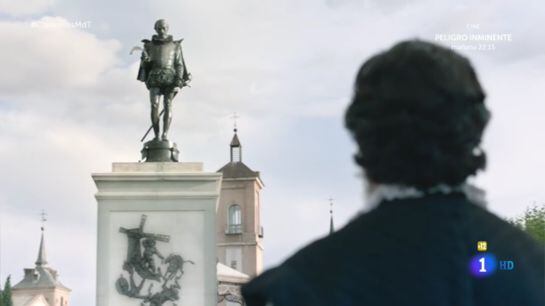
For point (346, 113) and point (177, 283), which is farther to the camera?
point (177, 283)

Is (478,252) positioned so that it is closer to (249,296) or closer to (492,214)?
(492,214)

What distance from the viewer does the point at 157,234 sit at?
59.6 ft

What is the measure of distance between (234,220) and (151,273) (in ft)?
345

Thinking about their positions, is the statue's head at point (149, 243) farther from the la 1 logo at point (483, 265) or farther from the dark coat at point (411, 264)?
the la 1 logo at point (483, 265)

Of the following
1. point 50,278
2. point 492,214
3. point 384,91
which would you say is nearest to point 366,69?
point 384,91

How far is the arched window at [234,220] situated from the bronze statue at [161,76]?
336 feet

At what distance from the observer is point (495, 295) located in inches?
130

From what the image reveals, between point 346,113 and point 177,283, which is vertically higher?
point 177,283

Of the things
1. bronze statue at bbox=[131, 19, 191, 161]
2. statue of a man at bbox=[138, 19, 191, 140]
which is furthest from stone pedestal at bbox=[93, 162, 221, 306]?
statue of a man at bbox=[138, 19, 191, 140]

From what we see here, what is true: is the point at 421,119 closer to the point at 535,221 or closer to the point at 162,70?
the point at 162,70

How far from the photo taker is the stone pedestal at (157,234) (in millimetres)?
17953

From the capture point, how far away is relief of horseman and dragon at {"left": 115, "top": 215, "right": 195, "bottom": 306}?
1786 cm

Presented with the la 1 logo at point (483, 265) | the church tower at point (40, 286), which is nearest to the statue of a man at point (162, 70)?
the la 1 logo at point (483, 265)

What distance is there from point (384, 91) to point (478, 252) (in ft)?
1.72
